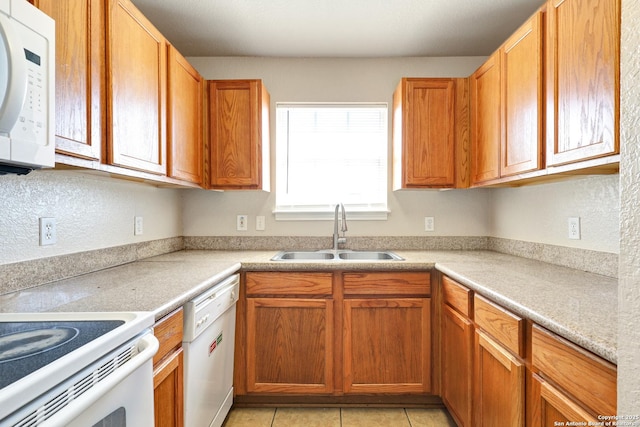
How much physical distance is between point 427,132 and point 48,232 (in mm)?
2122

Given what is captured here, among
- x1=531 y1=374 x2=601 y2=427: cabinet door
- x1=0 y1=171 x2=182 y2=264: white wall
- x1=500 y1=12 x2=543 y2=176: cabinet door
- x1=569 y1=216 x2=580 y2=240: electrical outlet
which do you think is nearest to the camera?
x1=531 y1=374 x2=601 y2=427: cabinet door

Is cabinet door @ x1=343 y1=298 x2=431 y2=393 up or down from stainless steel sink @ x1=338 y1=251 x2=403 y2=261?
down

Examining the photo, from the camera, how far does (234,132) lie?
7.43 ft

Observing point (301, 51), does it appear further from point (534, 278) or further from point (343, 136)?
point (534, 278)

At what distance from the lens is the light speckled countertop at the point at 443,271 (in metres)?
0.95

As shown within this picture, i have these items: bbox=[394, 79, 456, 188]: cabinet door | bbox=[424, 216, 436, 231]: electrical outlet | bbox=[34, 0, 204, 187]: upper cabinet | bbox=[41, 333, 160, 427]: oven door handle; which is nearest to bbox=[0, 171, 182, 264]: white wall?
bbox=[34, 0, 204, 187]: upper cabinet

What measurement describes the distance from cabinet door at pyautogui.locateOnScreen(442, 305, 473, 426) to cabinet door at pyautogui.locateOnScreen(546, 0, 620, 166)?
34.4 inches

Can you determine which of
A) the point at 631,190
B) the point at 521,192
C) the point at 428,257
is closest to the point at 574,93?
the point at 631,190

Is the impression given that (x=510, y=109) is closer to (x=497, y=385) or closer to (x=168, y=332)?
(x=497, y=385)

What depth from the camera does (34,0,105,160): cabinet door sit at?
108 centimetres

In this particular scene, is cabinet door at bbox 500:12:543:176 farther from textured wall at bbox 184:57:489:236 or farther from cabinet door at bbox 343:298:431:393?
cabinet door at bbox 343:298:431:393

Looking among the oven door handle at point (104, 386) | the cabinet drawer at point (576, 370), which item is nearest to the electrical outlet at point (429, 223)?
the cabinet drawer at point (576, 370)

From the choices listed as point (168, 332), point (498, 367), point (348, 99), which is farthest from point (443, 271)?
point (348, 99)

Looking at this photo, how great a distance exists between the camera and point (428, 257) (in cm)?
213
